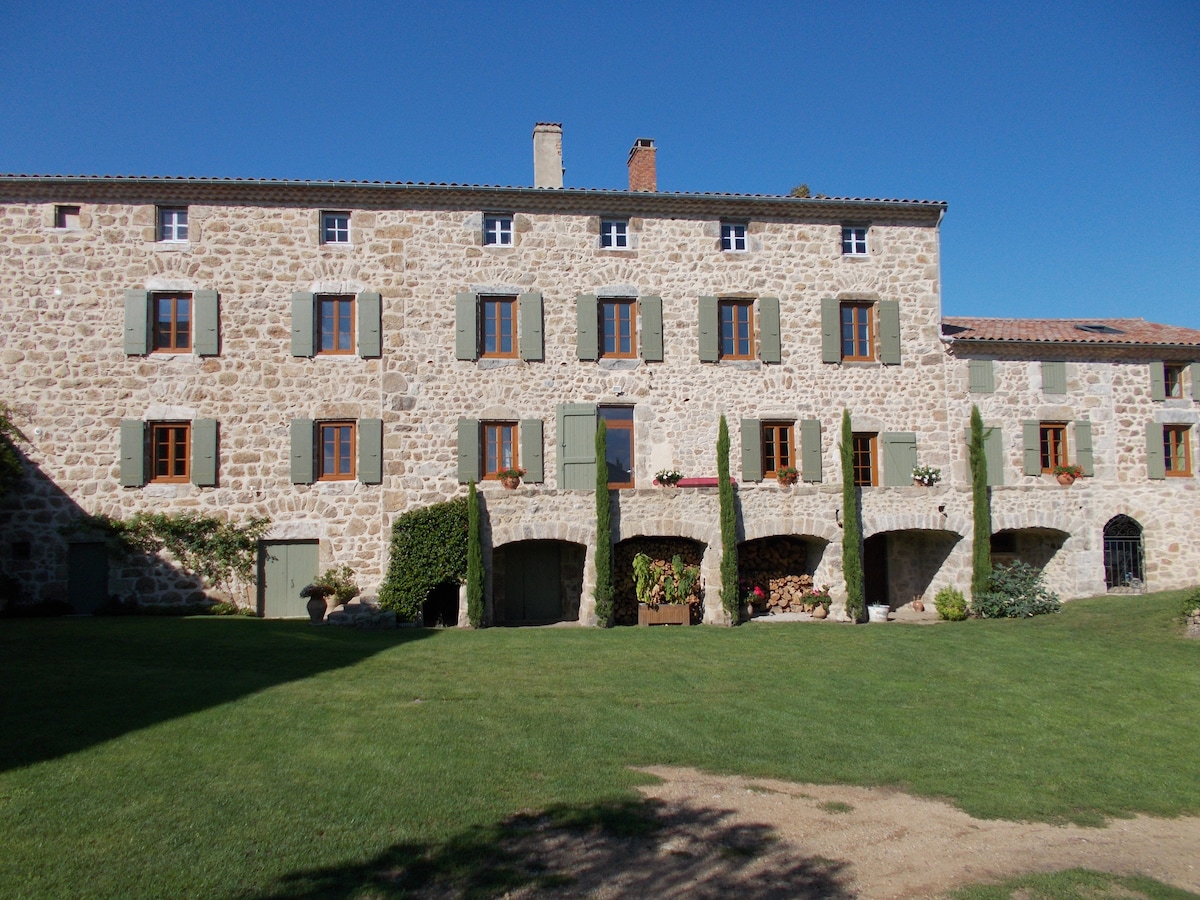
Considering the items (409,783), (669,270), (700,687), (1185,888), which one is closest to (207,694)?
(409,783)

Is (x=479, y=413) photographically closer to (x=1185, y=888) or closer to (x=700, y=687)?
(x=700, y=687)

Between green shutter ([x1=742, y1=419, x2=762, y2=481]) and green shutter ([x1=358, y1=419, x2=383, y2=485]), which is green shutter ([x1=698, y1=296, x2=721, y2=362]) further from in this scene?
green shutter ([x1=358, y1=419, x2=383, y2=485])

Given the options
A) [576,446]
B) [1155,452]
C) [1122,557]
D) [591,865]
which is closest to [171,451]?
[576,446]

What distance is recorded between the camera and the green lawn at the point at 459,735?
602cm

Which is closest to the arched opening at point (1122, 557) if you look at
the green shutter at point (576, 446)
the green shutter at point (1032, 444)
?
the green shutter at point (1032, 444)

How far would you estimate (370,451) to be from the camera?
744 inches

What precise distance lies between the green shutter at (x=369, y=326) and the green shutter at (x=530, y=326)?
283cm

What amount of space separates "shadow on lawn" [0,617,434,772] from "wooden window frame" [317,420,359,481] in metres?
3.32

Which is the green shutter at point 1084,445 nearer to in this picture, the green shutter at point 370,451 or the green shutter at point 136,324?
the green shutter at point 370,451

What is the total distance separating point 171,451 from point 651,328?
9.93m

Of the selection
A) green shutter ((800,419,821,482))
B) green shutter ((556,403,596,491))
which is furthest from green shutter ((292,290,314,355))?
green shutter ((800,419,821,482))

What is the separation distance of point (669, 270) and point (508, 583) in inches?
293

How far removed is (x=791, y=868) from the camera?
6.05 m

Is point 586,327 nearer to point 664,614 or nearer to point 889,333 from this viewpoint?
point 664,614
